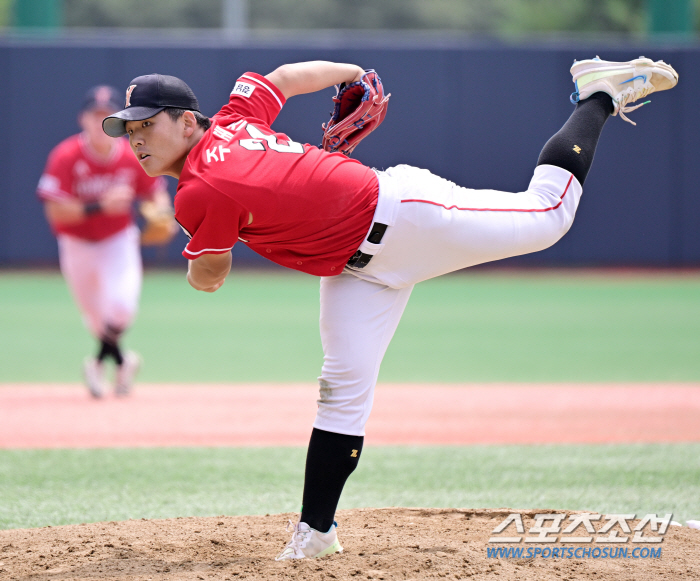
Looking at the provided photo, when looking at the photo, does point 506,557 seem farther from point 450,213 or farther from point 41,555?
point 41,555

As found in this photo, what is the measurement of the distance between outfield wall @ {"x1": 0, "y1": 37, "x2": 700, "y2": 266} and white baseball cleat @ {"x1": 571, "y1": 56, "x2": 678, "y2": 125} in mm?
14387

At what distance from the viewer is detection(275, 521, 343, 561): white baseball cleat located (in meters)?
3.10

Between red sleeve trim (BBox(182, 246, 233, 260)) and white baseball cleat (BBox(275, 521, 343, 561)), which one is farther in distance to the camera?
→ white baseball cleat (BBox(275, 521, 343, 561))

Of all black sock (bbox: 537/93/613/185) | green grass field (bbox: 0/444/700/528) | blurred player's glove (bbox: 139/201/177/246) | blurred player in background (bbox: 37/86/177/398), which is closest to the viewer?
black sock (bbox: 537/93/613/185)

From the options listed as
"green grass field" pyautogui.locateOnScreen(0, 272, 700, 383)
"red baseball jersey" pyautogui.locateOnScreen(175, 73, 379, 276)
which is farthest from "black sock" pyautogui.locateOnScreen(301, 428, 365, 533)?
"green grass field" pyautogui.locateOnScreen(0, 272, 700, 383)

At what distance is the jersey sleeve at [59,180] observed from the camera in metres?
7.46

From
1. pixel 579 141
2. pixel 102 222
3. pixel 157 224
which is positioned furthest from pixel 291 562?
pixel 102 222

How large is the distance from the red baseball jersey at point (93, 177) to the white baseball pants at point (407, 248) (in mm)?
4792

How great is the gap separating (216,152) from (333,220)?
46 cm

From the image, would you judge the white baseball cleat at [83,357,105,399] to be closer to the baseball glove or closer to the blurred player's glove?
the blurred player's glove

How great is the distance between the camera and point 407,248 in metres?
3.05

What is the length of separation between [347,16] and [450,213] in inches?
1643

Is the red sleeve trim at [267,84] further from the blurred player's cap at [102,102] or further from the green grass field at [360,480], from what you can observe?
the blurred player's cap at [102,102]

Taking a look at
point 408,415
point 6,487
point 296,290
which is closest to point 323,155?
point 6,487
